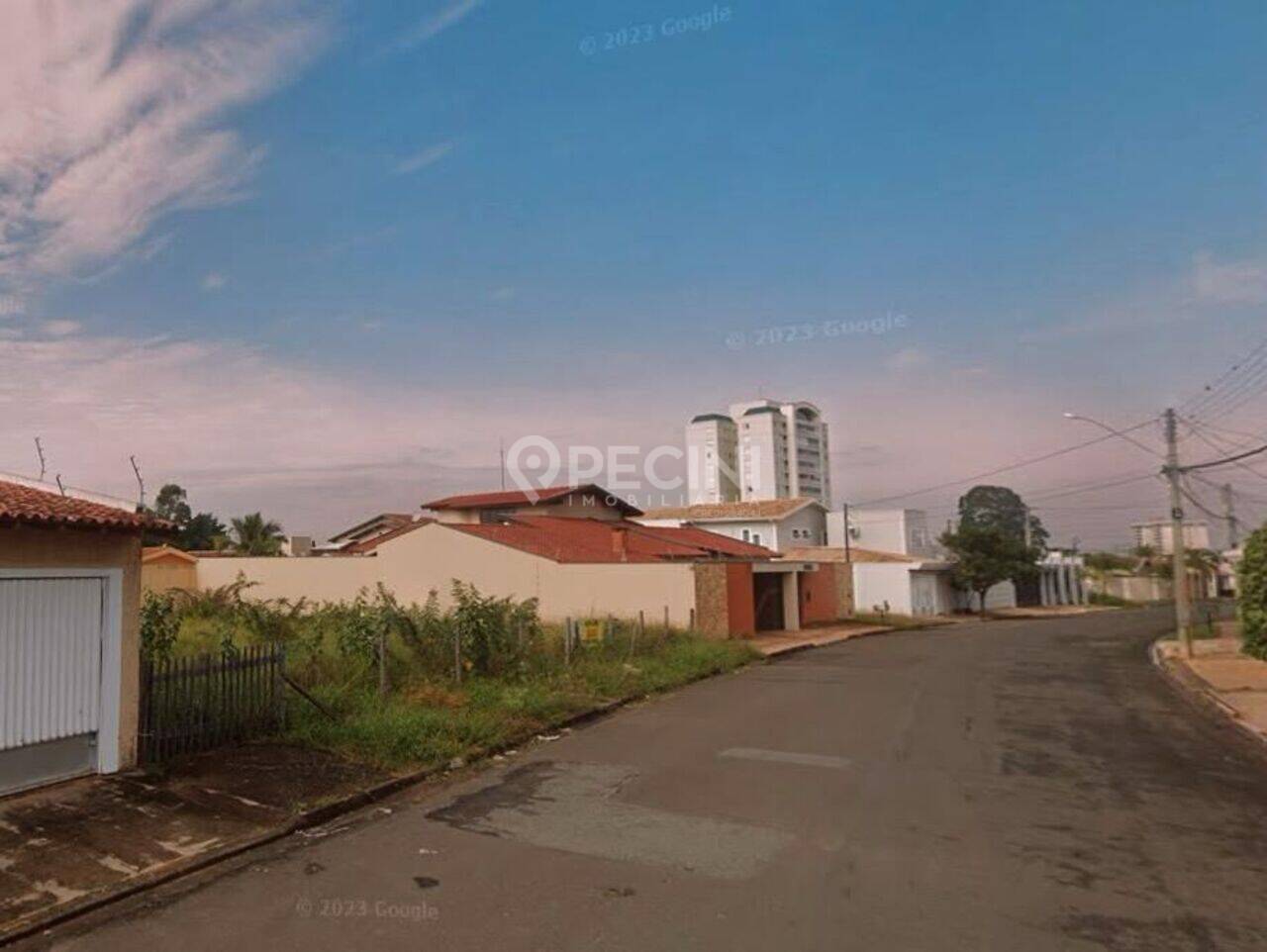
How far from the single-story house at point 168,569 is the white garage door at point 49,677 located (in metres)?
31.1

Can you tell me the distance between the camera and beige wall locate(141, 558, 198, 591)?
1475 inches

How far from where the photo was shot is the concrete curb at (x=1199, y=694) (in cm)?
1315

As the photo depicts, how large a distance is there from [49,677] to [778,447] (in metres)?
69.6

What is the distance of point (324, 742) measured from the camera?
33.4 ft

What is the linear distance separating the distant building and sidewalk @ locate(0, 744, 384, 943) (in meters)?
63.2


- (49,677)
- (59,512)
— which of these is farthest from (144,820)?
(59,512)

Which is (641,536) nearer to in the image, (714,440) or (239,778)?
(239,778)

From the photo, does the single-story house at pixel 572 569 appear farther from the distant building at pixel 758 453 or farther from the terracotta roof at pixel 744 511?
the distant building at pixel 758 453

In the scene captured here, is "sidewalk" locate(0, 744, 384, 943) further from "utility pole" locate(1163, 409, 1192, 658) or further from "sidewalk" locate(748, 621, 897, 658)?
"utility pole" locate(1163, 409, 1192, 658)

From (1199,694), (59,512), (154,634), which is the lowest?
(1199,694)

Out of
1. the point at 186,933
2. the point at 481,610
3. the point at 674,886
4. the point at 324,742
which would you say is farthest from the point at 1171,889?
the point at 481,610

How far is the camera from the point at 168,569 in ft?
128

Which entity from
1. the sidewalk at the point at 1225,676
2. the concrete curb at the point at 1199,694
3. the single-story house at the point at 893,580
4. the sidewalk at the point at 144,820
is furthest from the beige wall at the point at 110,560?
the single-story house at the point at 893,580

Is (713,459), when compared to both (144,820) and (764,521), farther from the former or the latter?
(144,820)
